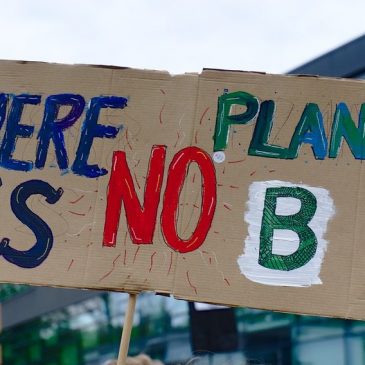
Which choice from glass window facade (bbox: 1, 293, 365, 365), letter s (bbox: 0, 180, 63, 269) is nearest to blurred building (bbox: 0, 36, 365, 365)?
glass window facade (bbox: 1, 293, 365, 365)

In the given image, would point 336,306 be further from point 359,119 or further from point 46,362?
point 46,362

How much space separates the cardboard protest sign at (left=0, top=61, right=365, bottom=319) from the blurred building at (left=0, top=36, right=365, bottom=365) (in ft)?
11.4

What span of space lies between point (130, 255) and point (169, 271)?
107 millimetres

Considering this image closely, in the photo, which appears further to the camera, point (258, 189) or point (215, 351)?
point (215, 351)

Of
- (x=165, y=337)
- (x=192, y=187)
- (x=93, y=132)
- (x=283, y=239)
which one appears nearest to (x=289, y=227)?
(x=283, y=239)

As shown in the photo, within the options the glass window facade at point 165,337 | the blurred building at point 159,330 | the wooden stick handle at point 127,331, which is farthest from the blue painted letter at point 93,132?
the glass window facade at point 165,337

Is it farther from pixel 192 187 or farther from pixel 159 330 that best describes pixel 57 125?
pixel 159 330

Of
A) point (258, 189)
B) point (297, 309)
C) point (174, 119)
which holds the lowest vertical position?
point (297, 309)

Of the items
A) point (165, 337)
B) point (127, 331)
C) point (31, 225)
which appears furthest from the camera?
point (165, 337)

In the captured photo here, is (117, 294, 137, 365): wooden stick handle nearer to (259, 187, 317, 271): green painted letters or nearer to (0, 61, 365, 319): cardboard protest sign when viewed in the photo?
(0, 61, 365, 319): cardboard protest sign

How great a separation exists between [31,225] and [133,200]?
273 mm

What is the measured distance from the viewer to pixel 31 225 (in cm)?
261

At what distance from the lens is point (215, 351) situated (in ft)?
25.0

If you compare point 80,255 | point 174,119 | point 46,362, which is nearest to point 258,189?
point 174,119
